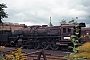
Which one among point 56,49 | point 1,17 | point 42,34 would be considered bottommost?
point 56,49

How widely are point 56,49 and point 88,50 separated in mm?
19463

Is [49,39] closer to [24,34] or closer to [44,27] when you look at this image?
[44,27]

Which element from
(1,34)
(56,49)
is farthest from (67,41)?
A: (1,34)

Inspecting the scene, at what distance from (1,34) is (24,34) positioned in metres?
5.18

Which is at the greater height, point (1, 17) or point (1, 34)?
point (1, 17)

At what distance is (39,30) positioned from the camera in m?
24.3

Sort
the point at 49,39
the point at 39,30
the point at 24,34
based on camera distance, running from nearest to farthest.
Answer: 1. the point at 49,39
2. the point at 39,30
3. the point at 24,34

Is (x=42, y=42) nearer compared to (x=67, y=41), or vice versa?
(x=67, y=41)

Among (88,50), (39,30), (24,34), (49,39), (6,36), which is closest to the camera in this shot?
(88,50)

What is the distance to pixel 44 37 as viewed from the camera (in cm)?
2322

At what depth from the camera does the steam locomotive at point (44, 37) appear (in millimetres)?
21234

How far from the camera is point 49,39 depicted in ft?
74.5

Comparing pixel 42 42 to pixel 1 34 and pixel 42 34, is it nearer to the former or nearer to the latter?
pixel 42 34

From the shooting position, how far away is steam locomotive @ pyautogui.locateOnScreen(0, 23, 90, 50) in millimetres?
21234
